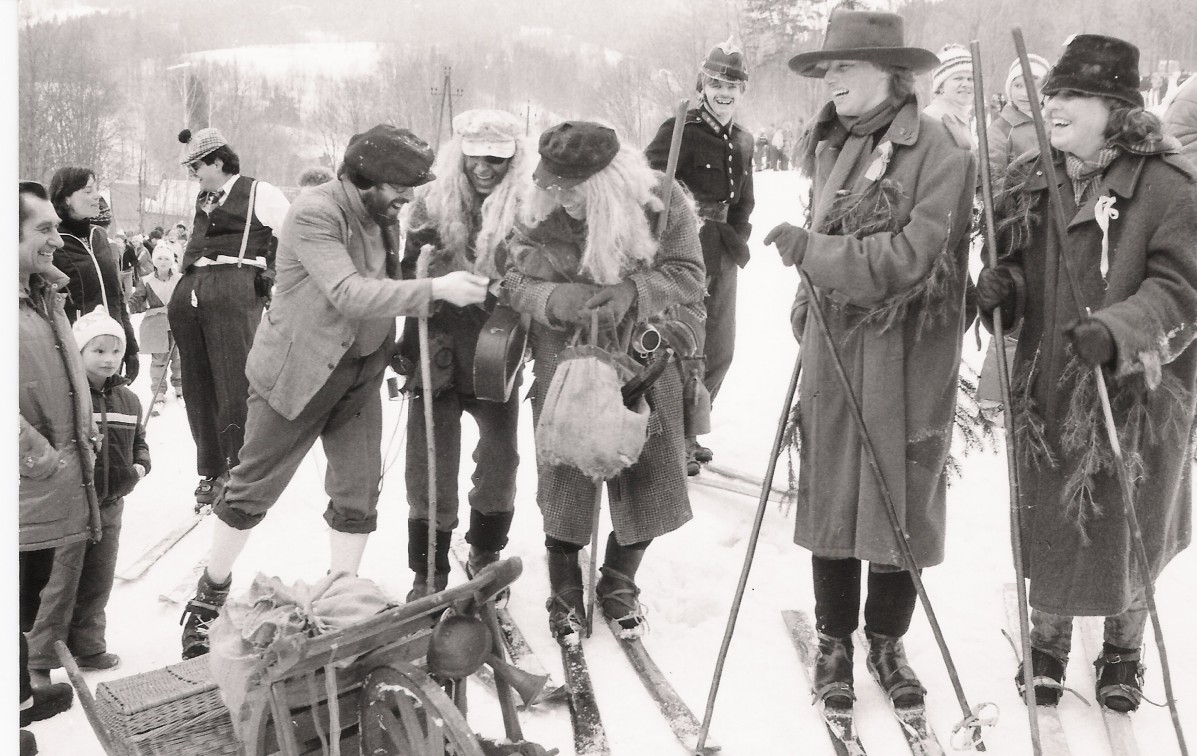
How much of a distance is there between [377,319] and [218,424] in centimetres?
224

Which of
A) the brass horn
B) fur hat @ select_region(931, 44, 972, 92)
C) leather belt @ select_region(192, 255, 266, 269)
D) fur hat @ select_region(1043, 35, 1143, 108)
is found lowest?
the brass horn

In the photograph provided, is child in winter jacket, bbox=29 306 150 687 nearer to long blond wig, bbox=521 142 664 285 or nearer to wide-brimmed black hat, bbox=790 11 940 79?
long blond wig, bbox=521 142 664 285

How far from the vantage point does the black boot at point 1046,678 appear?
319 cm

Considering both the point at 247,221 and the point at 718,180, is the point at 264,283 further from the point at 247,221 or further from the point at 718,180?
the point at 718,180

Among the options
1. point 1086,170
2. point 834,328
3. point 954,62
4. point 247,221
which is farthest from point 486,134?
point 954,62

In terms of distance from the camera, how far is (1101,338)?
2.61 m

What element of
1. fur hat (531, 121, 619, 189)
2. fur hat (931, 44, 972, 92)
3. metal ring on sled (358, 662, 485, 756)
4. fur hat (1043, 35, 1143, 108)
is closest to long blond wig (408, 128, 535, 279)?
fur hat (531, 121, 619, 189)

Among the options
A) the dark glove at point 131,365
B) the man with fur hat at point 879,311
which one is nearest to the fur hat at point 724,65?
the man with fur hat at point 879,311

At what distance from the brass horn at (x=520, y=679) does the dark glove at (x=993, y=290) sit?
5.55 feet

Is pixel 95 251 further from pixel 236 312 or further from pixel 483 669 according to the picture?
pixel 483 669

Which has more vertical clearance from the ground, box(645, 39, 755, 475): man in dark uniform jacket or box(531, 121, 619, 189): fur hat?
box(531, 121, 619, 189): fur hat

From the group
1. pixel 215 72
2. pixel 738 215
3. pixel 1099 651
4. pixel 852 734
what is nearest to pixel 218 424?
pixel 738 215

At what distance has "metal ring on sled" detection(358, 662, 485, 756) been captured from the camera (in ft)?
6.93

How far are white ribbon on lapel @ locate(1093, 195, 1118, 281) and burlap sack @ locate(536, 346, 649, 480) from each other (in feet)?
4.67
